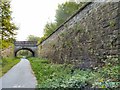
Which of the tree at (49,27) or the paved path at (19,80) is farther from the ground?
the tree at (49,27)

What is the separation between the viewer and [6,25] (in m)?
20.8

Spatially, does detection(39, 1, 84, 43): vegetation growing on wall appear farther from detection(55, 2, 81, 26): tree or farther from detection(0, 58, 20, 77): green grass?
detection(0, 58, 20, 77): green grass

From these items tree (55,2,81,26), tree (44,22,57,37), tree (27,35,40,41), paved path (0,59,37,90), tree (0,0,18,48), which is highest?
tree (27,35,40,41)

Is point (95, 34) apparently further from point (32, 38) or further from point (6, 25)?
point (32, 38)

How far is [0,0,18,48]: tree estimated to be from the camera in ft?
67.0

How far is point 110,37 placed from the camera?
626 centimetres

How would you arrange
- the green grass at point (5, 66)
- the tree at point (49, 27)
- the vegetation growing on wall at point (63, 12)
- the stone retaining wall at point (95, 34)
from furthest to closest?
the tree at point (49, 27), the vegetation growing on wall at point (63, 12), the green grass at point (5, 66), the stone retaining wall at point (95, 34)

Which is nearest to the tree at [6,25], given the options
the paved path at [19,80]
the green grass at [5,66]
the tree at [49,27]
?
the green grass at [5,66]

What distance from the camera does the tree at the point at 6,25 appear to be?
805 inches

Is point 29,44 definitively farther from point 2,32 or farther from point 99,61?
point 99,61

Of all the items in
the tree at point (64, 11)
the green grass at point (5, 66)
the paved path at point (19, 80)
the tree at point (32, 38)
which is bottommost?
the paved path at point (19, 80)

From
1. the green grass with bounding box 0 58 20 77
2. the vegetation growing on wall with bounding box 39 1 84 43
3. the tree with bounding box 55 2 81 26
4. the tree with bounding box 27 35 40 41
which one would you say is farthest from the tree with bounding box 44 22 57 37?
the tree with bounding box 27 35 40 41

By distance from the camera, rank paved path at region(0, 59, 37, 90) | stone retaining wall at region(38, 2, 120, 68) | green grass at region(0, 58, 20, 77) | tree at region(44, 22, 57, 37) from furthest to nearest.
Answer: tree at region(44, 22, 57, 37) < green grass at region(0, 58, 20, 77) < paved path at region(0, 59, 37, 90) < stone retaining wall at region(38, 2, 120, 68)

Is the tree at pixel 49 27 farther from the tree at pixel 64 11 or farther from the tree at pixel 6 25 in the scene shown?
the tree at pixel 6 25
